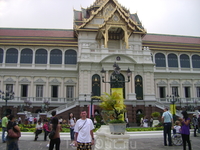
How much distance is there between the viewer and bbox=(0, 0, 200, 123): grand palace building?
2795 centimetres

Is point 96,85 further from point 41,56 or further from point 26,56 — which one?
point 26,56

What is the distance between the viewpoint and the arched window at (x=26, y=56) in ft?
109

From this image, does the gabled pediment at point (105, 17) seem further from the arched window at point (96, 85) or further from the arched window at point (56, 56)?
the arched window at point (96, 85)

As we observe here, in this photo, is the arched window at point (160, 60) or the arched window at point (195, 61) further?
the arched window at point (195, 61)

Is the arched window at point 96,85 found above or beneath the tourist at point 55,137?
above

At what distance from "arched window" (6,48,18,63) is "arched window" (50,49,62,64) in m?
5.26

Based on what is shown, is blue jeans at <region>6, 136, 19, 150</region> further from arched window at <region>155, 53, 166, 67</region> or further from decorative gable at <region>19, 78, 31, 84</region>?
arched window at <region>155, 53, 166, 67</region>

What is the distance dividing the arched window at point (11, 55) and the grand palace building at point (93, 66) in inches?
0.5

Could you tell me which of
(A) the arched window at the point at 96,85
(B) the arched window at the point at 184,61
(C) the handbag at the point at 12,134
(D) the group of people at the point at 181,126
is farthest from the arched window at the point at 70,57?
(C) the handbag at the point at 12,134

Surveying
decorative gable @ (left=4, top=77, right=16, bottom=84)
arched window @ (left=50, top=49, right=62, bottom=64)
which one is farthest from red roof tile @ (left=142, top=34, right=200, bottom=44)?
decorative gable @ (left=4, top=77, right=16, bottom=84)

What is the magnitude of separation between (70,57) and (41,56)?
4340mm

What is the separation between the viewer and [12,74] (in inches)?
1282

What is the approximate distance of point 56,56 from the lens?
34094mm

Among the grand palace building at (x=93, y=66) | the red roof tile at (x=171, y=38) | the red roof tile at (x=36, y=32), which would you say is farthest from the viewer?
the red roof tile at (x=171, y=38)
